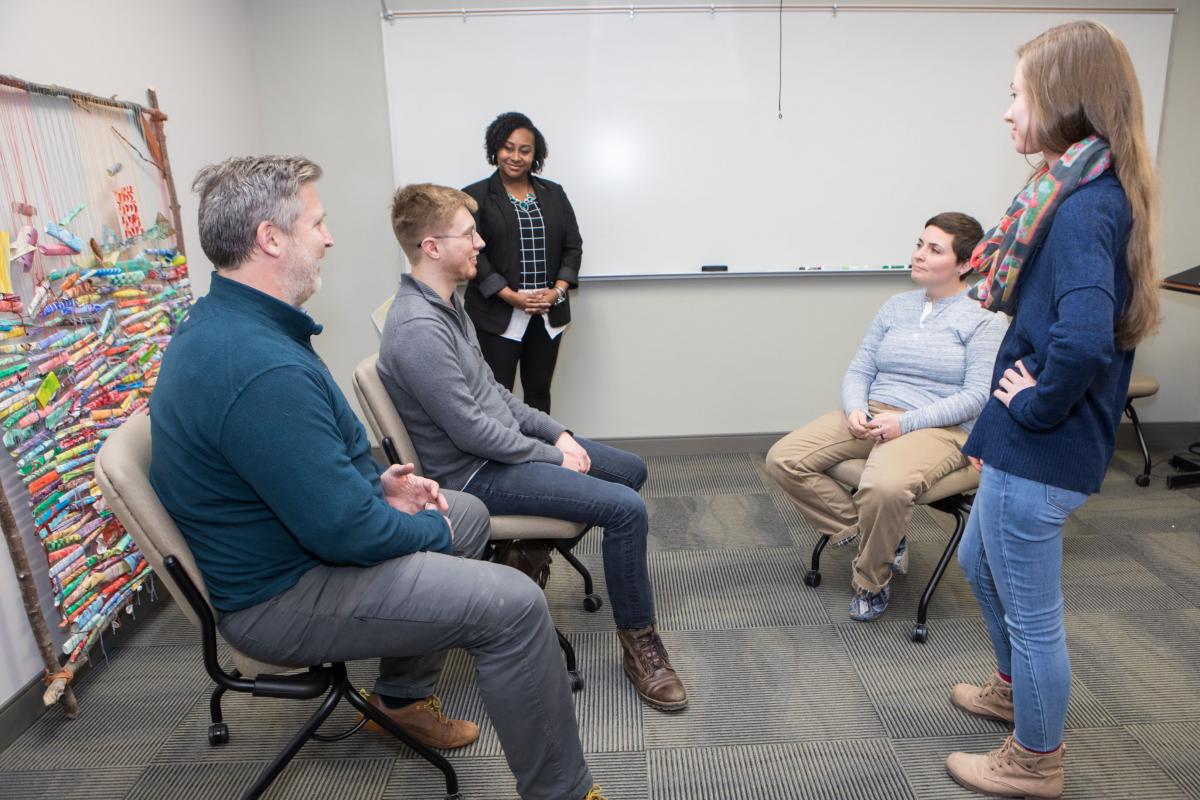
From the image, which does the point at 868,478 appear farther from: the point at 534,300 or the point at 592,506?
the point at 534,300

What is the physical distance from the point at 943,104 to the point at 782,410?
150 cm

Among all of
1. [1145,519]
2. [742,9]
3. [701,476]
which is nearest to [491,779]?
[701,476]

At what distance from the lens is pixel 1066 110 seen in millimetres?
1276

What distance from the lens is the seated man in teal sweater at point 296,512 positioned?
1.21 metres

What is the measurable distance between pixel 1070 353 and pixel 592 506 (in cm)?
104

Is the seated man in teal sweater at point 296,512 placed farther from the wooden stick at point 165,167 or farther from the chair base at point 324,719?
the wooden stick at point 165,167

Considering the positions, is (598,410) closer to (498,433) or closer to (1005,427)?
(498,433)

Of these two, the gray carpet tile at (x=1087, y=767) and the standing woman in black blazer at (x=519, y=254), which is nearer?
the gray carpet tile at (x=1087, y=767)

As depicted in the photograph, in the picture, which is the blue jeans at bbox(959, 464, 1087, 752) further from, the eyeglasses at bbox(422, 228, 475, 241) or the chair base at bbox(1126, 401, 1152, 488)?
the chair base at bbox(1126, 401, 1152, 488)

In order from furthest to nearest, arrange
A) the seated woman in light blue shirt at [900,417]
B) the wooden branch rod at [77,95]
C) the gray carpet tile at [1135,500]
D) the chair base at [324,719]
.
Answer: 1. the gray carpet tile at [1135,500]
2. the seated woman in light blue shirt at [900,417]
3. the wooden branch rod at [77,95]
4. the chair base at [324,719]

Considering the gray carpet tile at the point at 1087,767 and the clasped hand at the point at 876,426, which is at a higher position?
the clasped hand at the point at 876,426

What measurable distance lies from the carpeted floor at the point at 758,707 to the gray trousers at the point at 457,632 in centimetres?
32

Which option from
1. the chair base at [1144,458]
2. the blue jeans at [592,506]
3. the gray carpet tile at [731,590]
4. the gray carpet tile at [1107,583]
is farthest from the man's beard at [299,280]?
the chair base at [1144,458]

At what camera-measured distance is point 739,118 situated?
3.33 metres
